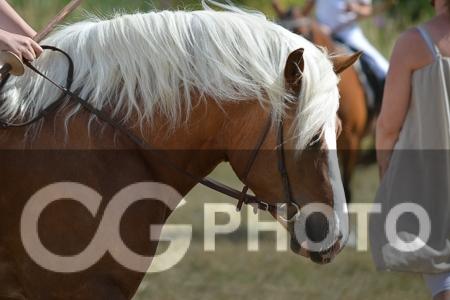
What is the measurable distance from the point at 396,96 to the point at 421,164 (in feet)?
0.95

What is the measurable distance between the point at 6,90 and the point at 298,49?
1047 millimetres

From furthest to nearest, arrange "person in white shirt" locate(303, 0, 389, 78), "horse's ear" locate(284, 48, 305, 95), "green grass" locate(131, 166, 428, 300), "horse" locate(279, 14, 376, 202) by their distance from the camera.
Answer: "person in white shirt" locate(303, 0, 389, 78), "horse" locate(279, 14, 376, 202), "green grass" locate(131, 166, 428, 300), "horse's ear" locate(284, 48, 305, 95)

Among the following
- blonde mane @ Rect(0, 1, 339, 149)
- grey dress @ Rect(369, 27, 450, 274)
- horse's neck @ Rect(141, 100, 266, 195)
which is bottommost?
grey dress @ Rect(369, 27, 450, 274)

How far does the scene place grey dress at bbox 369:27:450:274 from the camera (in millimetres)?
4180

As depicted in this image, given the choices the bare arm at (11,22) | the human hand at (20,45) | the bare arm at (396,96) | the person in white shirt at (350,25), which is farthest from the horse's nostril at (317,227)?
the person in white shirt at (350,25)

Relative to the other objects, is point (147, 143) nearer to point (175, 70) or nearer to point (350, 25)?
point (175, 70)

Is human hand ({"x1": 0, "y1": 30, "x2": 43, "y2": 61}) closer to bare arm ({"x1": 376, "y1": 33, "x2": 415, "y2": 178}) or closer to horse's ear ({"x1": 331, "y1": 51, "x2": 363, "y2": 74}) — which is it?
horse's ear ({"x1": 331, "y1": 51, "x2": 363, "y2": 74})

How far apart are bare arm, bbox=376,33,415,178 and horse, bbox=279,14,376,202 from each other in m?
5.12

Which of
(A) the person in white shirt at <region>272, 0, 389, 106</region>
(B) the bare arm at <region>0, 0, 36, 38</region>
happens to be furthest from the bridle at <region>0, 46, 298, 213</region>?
(A) the person in white shirt at <region>272, 0, 389, 106</region>

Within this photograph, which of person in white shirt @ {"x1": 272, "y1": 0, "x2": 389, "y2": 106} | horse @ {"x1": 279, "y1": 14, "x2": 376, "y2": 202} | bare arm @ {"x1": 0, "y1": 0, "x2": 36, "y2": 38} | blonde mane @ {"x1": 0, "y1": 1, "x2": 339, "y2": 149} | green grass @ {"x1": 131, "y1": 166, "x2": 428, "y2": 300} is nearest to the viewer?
blonde mane @ {"x1": 0, "y1": 1, "x2": 339, "y2": 149}

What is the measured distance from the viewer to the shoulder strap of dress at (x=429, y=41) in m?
4.20

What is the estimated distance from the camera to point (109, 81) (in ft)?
12.4

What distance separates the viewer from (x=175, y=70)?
12.4ft

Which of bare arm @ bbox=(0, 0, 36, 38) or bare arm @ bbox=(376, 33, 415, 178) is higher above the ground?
bare arm @ bbox=(0, 0, 36, 38)
